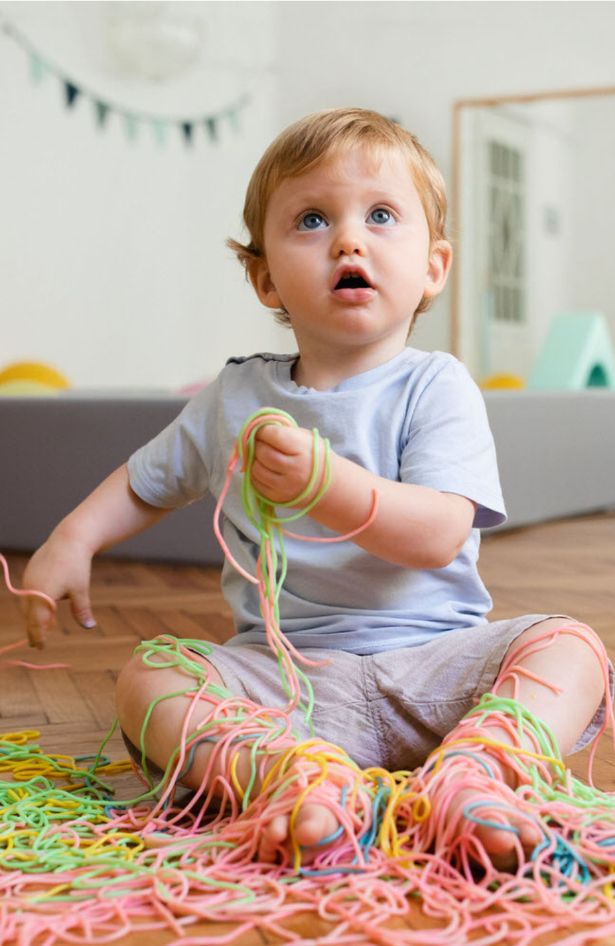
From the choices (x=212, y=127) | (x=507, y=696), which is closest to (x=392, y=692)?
(x=507, y=696)

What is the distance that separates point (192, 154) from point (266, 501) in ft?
11.5

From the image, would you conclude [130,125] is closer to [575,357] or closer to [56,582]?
[575,357]

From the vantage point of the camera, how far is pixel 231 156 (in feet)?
14.2

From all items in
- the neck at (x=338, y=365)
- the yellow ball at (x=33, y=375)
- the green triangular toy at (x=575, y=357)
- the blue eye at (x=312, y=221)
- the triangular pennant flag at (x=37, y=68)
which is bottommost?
the green triangular toy at (x=575, y=357)

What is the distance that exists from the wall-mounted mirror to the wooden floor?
1813 millimetres

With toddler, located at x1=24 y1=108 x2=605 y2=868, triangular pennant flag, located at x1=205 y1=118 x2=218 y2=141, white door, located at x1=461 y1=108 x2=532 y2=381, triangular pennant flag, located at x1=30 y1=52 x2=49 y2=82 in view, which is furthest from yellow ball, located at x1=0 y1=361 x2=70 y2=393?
white door, located at x1=461 y1=108 x2=532 y2=381

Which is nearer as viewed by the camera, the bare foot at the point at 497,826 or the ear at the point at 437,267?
the bare foot at the point at 497,826

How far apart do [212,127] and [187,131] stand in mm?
149

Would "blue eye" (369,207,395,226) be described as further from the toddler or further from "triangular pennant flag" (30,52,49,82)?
"triangular pennant flag" (30,52,49,82)

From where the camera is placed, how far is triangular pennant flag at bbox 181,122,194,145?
4.09 meters

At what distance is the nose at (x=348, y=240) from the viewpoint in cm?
92

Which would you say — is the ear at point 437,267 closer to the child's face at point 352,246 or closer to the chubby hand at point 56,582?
the child's face at point 352,246

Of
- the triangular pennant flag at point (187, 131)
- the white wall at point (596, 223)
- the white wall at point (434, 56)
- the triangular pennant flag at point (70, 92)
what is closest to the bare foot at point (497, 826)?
the triangular pennant flag at point (70, 92)

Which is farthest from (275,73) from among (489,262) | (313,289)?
(313,289)
